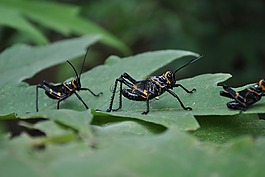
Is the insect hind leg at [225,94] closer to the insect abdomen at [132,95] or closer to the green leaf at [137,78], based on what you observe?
the green leaf at [137,78]

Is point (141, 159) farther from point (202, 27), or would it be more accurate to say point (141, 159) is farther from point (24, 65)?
point (202, 27)

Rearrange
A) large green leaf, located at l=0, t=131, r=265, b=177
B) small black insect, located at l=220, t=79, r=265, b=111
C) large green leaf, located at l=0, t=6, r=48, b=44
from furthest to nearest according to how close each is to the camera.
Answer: large green leaf, located at l=0, t=6, r=48, b=44, small black insect, located at l=220, t=79, r=265, b=111, large green leaf, located at l=0, t=131, r=265, b=177

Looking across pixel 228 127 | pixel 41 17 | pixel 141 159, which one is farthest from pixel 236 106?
pixel 41 17

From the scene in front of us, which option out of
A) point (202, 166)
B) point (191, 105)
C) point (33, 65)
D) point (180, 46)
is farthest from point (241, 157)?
point (180, 46)

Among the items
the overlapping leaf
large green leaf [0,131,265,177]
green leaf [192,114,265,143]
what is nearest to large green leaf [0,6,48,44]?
the overlapping leaf

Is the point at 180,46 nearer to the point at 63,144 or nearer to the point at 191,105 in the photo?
the point at 191,105

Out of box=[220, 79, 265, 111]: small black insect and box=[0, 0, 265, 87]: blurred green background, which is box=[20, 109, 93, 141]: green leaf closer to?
box=[220, 79, 265, 111]: small black insect
